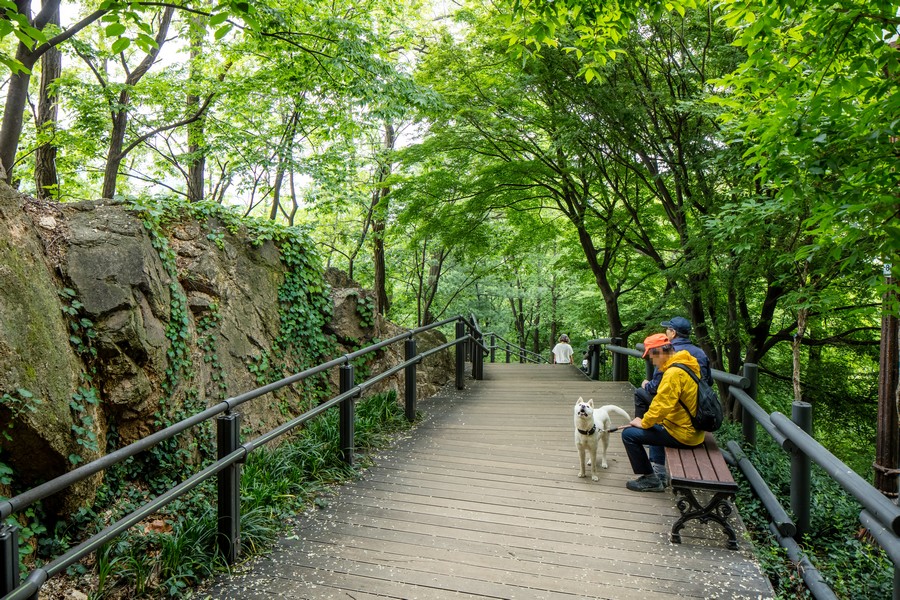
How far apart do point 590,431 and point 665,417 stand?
78 cm

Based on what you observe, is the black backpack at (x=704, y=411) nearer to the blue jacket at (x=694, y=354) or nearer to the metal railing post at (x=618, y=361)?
the blue jacket at (x=694, y=354)

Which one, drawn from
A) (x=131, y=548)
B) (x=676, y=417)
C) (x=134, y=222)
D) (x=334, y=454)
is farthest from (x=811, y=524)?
(x=134, y=222)

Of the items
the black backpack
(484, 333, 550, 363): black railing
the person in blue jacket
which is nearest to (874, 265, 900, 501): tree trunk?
the person in blue jacket

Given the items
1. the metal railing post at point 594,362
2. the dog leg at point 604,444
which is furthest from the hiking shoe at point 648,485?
the metal railing post at point 594,362

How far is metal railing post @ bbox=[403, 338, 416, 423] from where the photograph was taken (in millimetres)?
6621

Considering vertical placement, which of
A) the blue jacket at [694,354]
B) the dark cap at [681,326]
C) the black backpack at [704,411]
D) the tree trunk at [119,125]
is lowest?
the black backpack at [704,411]

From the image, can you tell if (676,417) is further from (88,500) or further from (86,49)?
(86,49)

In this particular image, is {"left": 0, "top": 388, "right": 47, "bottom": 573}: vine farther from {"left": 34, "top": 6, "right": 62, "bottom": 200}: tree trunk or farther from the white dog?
{"left": 34, "top": 6, "right": 62, "bottom": 200}: tree trunk

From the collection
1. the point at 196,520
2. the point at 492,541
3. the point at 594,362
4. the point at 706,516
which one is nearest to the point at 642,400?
the point at 706,516

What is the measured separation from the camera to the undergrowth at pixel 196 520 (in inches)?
126

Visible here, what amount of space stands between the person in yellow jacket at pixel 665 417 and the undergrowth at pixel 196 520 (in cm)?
255

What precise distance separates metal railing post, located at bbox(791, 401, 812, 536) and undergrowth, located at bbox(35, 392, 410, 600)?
3.51m

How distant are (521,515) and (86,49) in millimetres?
8106

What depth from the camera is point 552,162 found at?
11.0 metres
